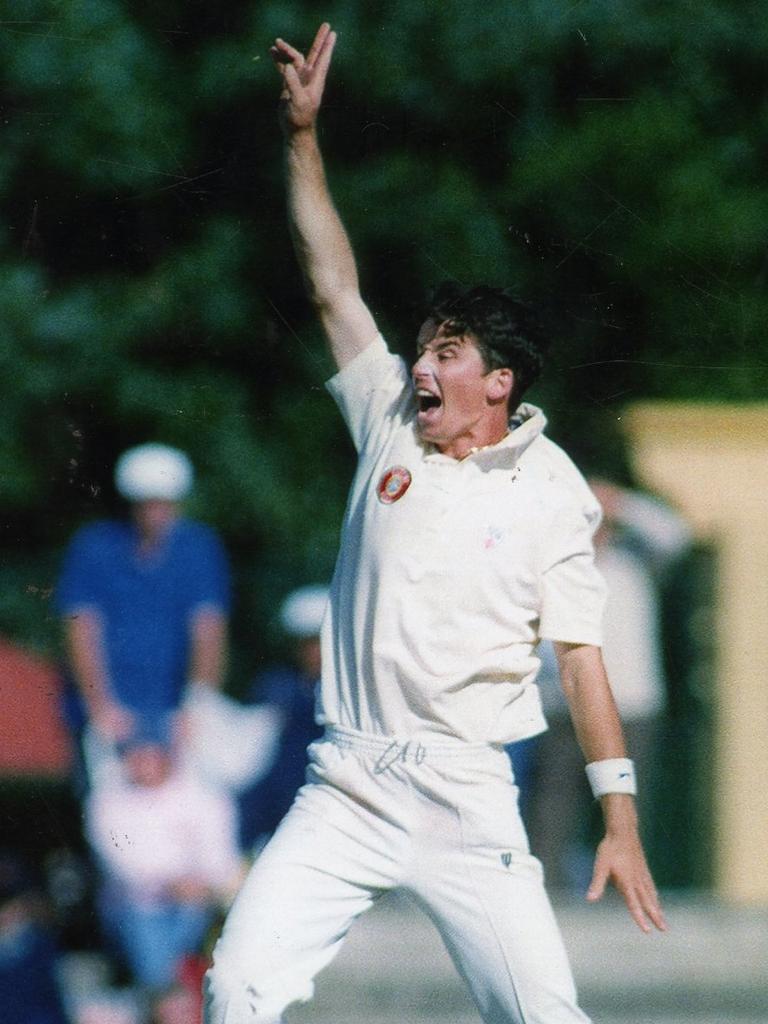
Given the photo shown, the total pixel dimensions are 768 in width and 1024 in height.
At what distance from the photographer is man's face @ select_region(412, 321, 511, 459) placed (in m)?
3.92

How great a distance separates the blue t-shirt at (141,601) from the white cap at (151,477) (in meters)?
0.15

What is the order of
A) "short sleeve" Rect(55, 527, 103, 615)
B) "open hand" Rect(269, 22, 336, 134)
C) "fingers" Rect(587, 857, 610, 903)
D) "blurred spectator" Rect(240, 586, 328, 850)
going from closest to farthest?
1. "fingers" Rect(587, 857, 610, 903)
2. "open hand" Rect(269, 22, 336, 134)
3. "blurred spectator" Rect(240, 586, 328, 850)
4. "short sleeve" Rect(55, 527, 103, 615)

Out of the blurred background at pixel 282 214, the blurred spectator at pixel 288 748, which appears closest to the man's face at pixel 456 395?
the blurred spectator at pixel 288 748

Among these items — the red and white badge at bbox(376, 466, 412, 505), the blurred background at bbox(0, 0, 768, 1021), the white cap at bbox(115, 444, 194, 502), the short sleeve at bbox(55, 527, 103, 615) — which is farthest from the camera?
the blurred background at bbox(0, 0, 768, 1021)

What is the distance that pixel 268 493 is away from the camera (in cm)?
757

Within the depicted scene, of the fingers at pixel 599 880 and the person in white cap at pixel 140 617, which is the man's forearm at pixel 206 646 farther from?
the fingers at pixel 599 880

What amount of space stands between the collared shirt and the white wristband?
144mm

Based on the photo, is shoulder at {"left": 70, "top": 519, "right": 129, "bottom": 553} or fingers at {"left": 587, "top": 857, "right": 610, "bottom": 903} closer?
fingers at {"left": 587, "top": 857, "right": 610, "bottom": 903}

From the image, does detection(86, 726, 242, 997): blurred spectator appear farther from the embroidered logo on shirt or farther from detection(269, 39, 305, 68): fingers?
detection(269, 39, 305, 68): fingers

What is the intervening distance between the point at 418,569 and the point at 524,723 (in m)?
0.40

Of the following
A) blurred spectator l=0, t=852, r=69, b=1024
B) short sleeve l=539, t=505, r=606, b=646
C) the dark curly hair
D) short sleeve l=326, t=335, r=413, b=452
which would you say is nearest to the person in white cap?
blurred spectator l=0, t=852, r=69, b=1024

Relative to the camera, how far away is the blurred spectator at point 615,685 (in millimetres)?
5535

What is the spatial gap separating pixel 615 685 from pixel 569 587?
1.72 meters

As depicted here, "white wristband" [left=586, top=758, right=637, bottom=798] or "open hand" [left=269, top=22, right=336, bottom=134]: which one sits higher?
"open hand" [left=269, top=22, right=336, bottom=134]
